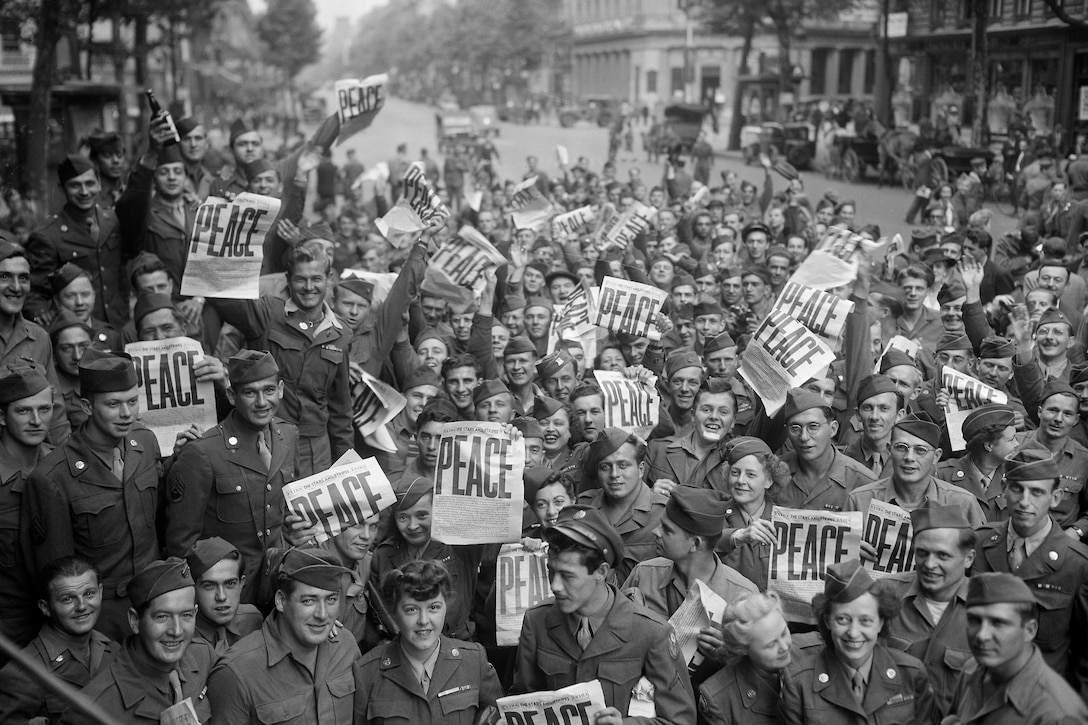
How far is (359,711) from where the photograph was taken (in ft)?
15.6

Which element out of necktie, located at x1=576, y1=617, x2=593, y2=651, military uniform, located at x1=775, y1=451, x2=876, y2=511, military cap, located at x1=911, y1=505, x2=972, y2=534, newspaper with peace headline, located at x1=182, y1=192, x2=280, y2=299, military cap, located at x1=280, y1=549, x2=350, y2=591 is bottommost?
necktie, located at x1=576, y1=617, x2=593, y2=651

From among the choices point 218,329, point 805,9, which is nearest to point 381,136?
point 805,9

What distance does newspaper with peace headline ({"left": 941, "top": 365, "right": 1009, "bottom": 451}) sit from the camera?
23.0ft

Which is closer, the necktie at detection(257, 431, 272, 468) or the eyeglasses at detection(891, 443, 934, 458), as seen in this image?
the eyeglasses at detection(891, 443, 934, 458)

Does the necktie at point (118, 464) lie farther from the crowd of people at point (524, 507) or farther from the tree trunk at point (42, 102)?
the tree trunk at point (42, 102)

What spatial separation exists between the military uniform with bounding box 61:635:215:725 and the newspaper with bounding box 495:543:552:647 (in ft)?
4.38

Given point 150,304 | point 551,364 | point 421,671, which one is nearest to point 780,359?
point 551,364

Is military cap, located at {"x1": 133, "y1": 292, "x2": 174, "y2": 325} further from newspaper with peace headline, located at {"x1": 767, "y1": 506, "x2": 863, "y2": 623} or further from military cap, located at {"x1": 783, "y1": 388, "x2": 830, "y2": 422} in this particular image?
newspaper with peace headline, located at {"x1": 767, "y1": 506, "x2": 863, "y2": 623}

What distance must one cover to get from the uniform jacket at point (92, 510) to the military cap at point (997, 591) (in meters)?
3.74

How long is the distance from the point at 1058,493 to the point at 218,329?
5042 mm

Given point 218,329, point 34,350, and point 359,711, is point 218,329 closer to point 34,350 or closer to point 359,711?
point 34,350

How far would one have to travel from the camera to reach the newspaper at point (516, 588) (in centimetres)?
547

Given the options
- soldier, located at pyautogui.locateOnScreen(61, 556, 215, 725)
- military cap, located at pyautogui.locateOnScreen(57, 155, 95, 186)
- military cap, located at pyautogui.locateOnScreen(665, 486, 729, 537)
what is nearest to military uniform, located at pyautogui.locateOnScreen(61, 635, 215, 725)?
soldier, located at pyautogui.locateOnScreen(61, 556, 215, 725)

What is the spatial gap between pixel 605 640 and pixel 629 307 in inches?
173
